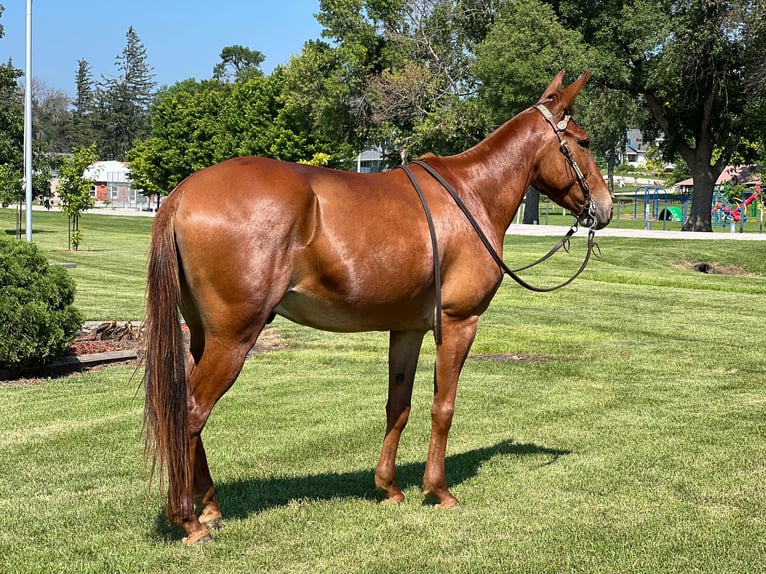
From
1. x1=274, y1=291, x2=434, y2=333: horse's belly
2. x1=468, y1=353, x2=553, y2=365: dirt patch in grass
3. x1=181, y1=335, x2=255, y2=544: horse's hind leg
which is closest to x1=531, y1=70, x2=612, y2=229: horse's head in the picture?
x1=274, y1=291, x2=434, y2=333: horse's belly

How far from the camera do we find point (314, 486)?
579cm

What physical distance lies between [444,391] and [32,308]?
569 centimetres

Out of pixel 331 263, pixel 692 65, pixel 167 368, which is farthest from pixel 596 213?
pixel 692 65

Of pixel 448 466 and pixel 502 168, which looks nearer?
pixel 502 168

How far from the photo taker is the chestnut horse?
4.44 metres

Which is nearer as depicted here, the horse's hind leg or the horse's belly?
the horse's hind leg

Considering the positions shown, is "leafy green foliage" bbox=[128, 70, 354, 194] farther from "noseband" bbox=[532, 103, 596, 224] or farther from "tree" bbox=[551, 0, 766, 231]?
"noseband" bbox=[532, 103, 596, 224]

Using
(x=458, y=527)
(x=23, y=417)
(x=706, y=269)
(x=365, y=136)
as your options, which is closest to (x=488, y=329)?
(x=23, y=417)

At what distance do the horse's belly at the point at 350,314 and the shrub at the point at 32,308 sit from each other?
535 centimetres

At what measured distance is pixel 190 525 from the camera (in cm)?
460

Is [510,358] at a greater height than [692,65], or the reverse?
[692,65]

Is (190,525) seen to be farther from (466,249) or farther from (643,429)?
(643,429)

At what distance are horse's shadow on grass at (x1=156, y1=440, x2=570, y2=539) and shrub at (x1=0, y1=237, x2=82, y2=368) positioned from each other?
4.45 meters

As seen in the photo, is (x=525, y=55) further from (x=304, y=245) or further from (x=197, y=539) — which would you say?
(x=197, y=539)
